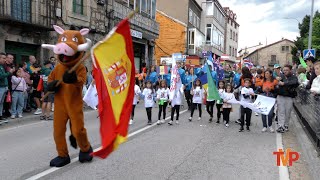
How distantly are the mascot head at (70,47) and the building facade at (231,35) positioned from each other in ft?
195

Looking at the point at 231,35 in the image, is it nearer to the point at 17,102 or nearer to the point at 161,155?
the point at 17,102

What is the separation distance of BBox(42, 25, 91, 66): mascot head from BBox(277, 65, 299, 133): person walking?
5.93 metres

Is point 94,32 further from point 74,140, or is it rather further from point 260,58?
point 260,58

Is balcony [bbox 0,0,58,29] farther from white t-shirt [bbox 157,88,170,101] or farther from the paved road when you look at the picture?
white t-shirt [bbox 157,88,170,101]

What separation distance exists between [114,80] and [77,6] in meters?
15.1

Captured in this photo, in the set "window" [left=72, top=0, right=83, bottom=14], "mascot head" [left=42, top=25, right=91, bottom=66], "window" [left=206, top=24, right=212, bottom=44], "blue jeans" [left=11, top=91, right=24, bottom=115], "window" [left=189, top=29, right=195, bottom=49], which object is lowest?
"blue jeans" [left=11, top=91, right=24, bottom=115]

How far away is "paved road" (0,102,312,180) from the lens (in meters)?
5.55

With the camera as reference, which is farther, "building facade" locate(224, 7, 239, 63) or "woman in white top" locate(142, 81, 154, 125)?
"building facade" locate(224, 7, 239, 63)

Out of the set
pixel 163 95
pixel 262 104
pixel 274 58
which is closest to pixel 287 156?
pixel 262 104

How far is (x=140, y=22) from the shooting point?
24.1 metres

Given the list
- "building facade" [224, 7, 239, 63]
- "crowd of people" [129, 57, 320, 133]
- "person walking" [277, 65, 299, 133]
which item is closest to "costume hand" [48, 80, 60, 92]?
"crowd of people" [129, 57, 320, 133]

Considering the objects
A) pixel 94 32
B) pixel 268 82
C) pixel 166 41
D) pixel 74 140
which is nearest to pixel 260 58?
pixel 166 41

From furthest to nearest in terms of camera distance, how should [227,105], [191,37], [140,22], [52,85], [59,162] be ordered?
[191,37], [140,22], [227,105], [59,162], [52,85]

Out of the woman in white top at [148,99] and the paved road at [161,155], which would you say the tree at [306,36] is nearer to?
the woman in white top at [148,99]
